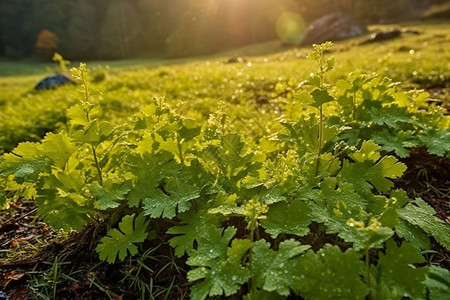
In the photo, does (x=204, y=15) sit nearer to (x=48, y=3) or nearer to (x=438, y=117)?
(x=48, y=3)

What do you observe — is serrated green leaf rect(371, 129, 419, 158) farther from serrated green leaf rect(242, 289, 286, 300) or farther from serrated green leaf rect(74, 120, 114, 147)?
serrated green leaf rect(74, 120, 114, 147)

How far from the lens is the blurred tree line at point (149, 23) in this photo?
41.8m

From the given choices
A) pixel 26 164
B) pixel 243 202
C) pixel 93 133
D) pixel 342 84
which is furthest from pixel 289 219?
pixel 26 164

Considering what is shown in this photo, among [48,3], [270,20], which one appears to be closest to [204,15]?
[270,20]

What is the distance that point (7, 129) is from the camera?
5055 millimetres

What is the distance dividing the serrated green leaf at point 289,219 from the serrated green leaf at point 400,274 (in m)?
0.35

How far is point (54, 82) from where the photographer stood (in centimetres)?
1022

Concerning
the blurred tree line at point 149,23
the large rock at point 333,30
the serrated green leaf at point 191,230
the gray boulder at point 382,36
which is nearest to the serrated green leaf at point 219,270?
the serrated green leaf at point 191,230

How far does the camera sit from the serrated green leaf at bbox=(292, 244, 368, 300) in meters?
1.40

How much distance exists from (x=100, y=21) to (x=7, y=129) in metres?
54.1

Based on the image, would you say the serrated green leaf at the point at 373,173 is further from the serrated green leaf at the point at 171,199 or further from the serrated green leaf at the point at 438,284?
the serrated green leaf at the point at 171,199

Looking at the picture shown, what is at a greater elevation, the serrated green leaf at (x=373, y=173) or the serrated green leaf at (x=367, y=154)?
the serrated green leaf at (x=367, y=154)

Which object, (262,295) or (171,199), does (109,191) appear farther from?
(262,295)

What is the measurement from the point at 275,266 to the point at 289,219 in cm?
31
